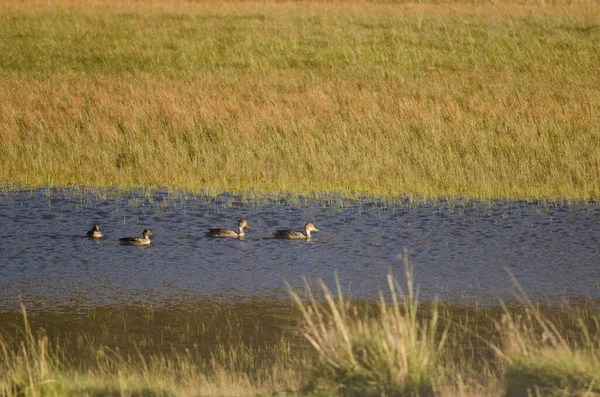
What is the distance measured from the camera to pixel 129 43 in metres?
32.4

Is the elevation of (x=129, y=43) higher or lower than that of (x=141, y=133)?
higher

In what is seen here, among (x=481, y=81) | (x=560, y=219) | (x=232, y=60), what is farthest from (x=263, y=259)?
(x=232, y=60)

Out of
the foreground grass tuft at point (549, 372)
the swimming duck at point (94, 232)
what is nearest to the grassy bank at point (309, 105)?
the swimming duck at point (94, 232)

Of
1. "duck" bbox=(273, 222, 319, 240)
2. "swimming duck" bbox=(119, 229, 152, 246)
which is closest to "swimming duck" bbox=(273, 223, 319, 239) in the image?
"duck" bbox=(273, 222, 319, 240)

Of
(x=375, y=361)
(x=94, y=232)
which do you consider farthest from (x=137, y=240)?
(x=375, y=361)

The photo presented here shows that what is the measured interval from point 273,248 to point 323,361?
663cm

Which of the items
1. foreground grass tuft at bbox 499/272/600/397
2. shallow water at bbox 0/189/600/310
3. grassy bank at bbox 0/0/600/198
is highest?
grassy bank at bbox 0/0/600/198

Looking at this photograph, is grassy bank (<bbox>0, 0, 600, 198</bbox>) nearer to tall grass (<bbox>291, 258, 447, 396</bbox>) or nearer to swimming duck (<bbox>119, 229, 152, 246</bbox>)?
swimming duck (<bbox>119, 229, 152, 246</bbox>)

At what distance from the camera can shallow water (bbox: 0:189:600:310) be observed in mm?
11406

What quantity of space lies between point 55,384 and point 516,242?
328 inches

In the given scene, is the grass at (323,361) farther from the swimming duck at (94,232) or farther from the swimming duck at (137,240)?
the swimming duck at (94,232)

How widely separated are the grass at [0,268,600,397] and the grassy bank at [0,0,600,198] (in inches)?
320

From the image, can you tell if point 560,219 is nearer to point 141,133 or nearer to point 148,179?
point 148,179

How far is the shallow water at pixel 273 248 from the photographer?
37.4ft
